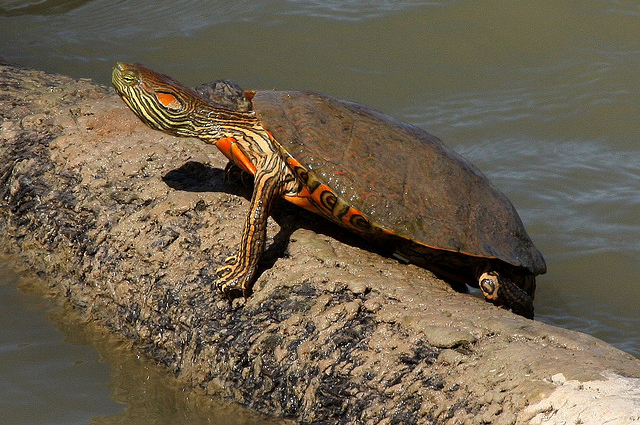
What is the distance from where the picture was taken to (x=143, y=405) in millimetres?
3359

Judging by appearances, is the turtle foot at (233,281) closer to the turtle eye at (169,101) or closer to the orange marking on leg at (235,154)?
the orange marking on leg at (235,154)

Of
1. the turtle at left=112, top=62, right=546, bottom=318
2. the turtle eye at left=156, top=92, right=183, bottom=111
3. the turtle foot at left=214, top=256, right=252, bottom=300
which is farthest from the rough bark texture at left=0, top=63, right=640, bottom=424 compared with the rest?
the turtle eye at left=156, top=92, right=183, bottom=111

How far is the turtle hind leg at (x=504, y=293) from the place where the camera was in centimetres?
355

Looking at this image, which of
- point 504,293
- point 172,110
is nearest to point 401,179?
point 504,293

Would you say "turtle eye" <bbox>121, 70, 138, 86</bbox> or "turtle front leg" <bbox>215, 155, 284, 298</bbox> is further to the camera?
"turtle eye" <bbox>121, 70, 138, 86</bbox>

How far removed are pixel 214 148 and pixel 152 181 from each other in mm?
506

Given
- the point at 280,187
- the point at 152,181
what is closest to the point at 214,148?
the point at 152,181

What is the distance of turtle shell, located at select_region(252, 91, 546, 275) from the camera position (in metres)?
3.47

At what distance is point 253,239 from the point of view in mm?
3338

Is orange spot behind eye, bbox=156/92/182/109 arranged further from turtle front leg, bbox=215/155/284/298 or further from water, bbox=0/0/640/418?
water, bbox=0/0/640/418

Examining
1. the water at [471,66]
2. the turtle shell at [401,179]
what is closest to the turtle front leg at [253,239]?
the turtle shell at [401,179]

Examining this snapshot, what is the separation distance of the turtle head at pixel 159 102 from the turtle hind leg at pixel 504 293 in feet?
5.28

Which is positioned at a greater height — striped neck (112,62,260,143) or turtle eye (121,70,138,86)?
turtle eye (121,70,138,86)

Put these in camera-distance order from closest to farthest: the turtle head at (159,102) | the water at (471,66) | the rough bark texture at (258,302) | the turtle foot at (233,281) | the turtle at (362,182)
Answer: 1. the rough bark texture at (258,302)
2. the turtle foot at (233,281)
3. the turtle at (362,182)
4. the turtle head at (159,102)
5. the water at (471,66)
